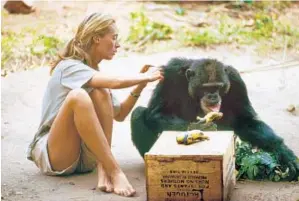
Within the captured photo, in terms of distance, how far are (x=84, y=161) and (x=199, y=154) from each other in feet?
3.07

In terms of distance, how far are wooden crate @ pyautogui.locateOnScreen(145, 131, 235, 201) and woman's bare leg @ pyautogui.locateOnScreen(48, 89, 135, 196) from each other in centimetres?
28

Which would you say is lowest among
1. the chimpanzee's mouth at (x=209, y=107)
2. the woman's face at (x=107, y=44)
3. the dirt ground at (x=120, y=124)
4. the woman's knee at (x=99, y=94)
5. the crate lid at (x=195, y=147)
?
the dirt ground at (x=120, y=124)

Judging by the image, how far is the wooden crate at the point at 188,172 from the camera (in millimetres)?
3092

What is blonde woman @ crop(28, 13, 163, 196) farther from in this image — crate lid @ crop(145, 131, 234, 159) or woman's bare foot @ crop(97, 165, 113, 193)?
crate lid @ crop(145, 131, 234, 159)

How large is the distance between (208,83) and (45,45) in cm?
332

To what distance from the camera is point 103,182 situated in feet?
11.5

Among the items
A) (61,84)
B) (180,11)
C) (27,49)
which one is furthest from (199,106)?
(180,11)

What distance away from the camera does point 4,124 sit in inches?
198

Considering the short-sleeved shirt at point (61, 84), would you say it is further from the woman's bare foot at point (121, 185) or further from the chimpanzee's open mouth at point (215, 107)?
the chimpanzee's open mouth at point (215, 107)

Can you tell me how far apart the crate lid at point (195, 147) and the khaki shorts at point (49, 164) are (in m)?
0.54

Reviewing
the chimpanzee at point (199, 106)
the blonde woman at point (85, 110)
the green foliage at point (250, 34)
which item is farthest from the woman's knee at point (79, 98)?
the green foliage at point (250, 34)

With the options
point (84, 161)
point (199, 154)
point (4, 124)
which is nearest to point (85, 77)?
point (84, 161)

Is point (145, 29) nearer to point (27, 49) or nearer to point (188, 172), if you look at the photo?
point (27, 49)

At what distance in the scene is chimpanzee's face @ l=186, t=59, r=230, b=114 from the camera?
3.76 meters
